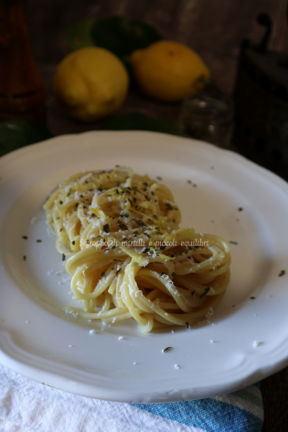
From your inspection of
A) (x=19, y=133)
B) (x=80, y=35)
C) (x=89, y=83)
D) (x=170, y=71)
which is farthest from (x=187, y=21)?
(x=19, y=133)

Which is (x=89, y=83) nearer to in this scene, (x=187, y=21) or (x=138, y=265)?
(x=138, y=265)

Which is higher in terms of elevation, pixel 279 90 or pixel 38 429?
pixel 279 90

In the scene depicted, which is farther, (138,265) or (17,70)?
(17,70)

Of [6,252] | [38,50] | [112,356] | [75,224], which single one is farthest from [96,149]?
[38,50]

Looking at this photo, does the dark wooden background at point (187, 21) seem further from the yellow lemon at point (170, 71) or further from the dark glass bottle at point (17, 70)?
the dark glass bottle at point (17, 70)

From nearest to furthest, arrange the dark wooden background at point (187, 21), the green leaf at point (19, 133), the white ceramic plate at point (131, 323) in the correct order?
the white ceramic plate at point (131, 323) → the green leaf at point (19, 133) → the dark wooden background at point (187, 21)

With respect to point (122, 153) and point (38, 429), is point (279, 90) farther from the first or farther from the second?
point (38, 429)

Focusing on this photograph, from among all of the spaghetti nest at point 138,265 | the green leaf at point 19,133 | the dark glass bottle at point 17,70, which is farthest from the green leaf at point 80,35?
the spaghetti nest at point 138,265
